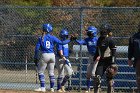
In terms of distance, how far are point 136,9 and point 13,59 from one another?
13.9 ft

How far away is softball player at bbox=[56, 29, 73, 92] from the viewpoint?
15.7 metres

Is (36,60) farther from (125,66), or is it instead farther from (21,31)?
(125,66)

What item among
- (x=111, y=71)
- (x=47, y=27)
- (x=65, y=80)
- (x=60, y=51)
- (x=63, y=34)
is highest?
(x=47, y=27)

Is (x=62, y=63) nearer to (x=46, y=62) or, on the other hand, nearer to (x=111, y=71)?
(x=46, y=62)

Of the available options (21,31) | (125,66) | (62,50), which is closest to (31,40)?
(21,31)

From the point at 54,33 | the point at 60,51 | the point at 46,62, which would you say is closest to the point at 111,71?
the point at 46,62

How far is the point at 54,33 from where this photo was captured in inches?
674

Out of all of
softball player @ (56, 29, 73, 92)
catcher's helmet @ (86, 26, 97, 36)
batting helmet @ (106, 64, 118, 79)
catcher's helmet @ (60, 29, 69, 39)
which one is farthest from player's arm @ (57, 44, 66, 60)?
batting helmet @ (106, 64, 118, 79)

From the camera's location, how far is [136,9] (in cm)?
1580

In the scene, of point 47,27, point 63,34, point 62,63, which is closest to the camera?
point 47,27

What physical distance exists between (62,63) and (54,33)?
1586 millimetres

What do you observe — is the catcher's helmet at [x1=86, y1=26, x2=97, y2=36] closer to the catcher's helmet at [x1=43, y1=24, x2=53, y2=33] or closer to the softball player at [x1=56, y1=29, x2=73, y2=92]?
the softball player at [x1=56, y1=29, x2=73, y2=92]

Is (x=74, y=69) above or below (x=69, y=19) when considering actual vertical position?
below

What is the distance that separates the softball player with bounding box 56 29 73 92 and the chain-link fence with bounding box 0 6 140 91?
438 millimetres
